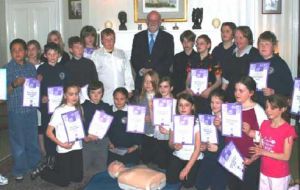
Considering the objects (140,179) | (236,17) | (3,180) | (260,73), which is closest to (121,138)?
(140,179)

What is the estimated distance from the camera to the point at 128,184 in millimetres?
3359

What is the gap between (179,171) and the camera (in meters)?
3.73

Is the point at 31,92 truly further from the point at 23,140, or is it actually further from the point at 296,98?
the point at 296,98

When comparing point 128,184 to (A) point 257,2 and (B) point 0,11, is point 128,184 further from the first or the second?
(B) point 0,11

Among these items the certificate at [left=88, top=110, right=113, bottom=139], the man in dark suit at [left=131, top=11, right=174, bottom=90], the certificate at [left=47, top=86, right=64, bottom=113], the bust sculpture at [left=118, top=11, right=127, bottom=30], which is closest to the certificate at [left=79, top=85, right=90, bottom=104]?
the certificate at [left=47, top=86, right=64, bottom=113]

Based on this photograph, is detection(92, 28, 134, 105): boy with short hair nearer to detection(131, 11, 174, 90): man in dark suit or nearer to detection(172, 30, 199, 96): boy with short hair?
detection(131, 11, 174, 90): man in dark suit

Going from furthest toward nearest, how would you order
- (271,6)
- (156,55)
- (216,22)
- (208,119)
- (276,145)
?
(216,22) → (271,6) → (156,55) → (208,119) → (276,145)

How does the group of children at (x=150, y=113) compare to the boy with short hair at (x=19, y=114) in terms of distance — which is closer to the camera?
the group of children at (x=150, y=113)

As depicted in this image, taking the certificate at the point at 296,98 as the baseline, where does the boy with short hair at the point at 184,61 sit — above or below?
above

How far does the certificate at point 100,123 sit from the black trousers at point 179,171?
74 cm

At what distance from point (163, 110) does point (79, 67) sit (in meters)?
1.07

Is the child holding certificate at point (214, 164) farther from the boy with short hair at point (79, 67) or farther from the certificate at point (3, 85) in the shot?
the certificate at point (3, 85)

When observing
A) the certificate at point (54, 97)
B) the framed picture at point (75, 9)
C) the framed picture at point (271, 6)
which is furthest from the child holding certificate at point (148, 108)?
the framed picture at point (75, 9)

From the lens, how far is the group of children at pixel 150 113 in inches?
132
